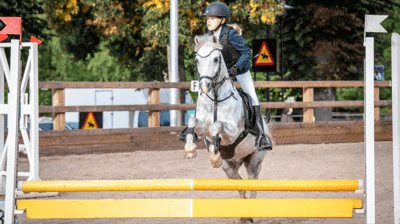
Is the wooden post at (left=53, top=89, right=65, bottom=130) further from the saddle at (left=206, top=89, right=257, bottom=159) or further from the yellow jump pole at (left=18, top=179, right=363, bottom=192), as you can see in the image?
the yellow jump pole at (left=18, top=179, right=363, bottom=192)

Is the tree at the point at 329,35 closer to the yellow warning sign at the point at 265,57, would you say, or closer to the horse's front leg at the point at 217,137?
the yellow warning sign at the point at 265,57

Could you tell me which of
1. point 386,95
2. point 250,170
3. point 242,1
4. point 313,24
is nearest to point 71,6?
point 242,1

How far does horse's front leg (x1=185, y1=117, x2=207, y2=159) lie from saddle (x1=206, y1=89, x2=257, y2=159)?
149mm

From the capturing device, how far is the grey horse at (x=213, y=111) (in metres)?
3.73

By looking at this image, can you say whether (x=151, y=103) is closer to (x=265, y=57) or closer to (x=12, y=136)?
(x=265, y=57)

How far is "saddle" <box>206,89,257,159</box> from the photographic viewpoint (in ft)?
13.7

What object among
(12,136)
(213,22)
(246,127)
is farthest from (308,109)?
(12,136)

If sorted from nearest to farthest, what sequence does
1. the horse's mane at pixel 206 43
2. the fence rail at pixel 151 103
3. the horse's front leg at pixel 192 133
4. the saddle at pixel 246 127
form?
the horse's front leg at pixel 192 133 < the horse's mane at pixel 206 43 < the saddle at pixel 246 127 < the fence rail at pixel 151 103

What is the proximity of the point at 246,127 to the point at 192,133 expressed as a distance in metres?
0.77

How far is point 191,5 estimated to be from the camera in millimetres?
15406

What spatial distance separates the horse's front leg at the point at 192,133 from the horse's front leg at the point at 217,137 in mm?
106

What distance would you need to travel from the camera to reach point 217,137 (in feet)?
12.3

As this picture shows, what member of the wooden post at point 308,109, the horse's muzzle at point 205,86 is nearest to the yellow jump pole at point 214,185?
the horse's muzzle at point 205,86

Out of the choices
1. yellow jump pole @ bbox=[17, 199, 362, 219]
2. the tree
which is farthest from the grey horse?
the tree
